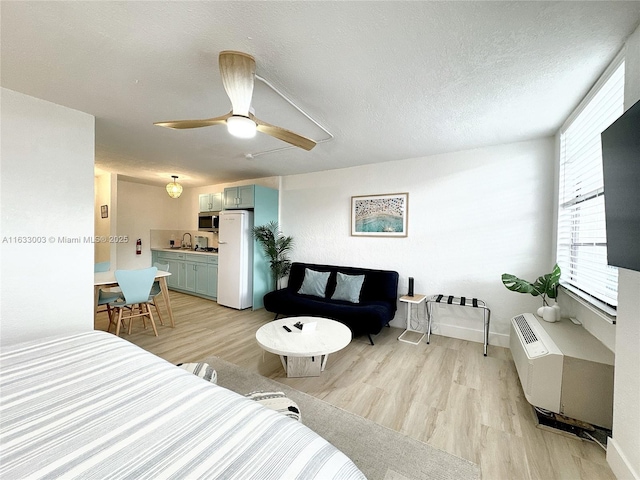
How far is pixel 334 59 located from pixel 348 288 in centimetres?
265

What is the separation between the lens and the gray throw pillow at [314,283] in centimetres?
372

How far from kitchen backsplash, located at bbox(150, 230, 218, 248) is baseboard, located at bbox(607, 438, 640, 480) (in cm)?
620

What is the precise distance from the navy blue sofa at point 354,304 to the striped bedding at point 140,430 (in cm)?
210

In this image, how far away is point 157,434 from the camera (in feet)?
2.51

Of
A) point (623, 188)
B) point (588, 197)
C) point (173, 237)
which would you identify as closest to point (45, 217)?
point (623, 188)

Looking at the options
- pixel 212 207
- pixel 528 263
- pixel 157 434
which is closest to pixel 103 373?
pixel 157 434

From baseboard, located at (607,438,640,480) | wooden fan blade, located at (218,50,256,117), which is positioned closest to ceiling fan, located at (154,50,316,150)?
wooden fan blade, located at (218,50,256,117)

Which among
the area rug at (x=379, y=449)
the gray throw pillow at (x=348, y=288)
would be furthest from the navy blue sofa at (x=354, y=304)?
the area rug at (x=379, y=449)

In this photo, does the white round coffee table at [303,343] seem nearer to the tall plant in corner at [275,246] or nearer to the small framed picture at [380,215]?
the small framed picture at [380,215]

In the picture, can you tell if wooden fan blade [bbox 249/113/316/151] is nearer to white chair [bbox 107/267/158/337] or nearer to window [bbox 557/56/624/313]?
window [bbox 557/56/624/313]

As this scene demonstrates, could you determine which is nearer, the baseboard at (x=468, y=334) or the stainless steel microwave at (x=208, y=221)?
the baseboard at (x=468, y=334)

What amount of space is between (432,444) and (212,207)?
518 cm

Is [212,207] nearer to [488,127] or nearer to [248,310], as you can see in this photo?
[248,310]

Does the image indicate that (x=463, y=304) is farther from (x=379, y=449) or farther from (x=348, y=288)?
(x=379, y=449)
